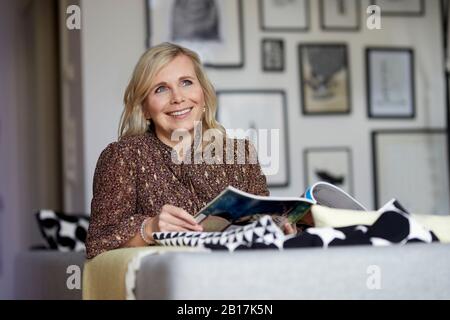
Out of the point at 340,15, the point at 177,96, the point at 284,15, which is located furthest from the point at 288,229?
the point at 340,15

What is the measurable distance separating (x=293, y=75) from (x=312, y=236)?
3.40 meters

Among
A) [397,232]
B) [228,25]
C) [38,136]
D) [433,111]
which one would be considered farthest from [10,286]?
[397,232]

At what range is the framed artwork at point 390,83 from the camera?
5164 mm

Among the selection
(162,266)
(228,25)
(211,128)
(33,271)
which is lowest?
(33,271)

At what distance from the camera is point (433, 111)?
5.28 m

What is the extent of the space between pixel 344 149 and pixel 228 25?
97 centimetres

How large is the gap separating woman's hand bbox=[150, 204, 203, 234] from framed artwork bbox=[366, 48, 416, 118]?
3.38 meters

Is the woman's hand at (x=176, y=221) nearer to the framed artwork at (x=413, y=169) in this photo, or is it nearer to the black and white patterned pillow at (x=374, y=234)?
the black and white patterned pillow at (x=374, y=234)

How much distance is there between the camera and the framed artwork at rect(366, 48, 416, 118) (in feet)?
16.9

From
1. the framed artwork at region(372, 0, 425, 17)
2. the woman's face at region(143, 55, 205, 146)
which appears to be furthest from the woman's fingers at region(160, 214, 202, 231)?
the framed artwork at region(372, 0, 425, 17)

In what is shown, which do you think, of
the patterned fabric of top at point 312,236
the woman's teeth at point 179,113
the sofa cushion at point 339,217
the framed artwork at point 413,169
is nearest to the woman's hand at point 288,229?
the sofa cushion at point 339,217

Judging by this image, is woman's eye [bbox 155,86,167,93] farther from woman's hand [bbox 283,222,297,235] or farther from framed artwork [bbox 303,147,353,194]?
framed artwork [bbox 303,147,353,194]

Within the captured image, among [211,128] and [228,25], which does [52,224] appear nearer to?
[211,128]

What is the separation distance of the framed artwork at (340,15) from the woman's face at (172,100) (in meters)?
2.80
